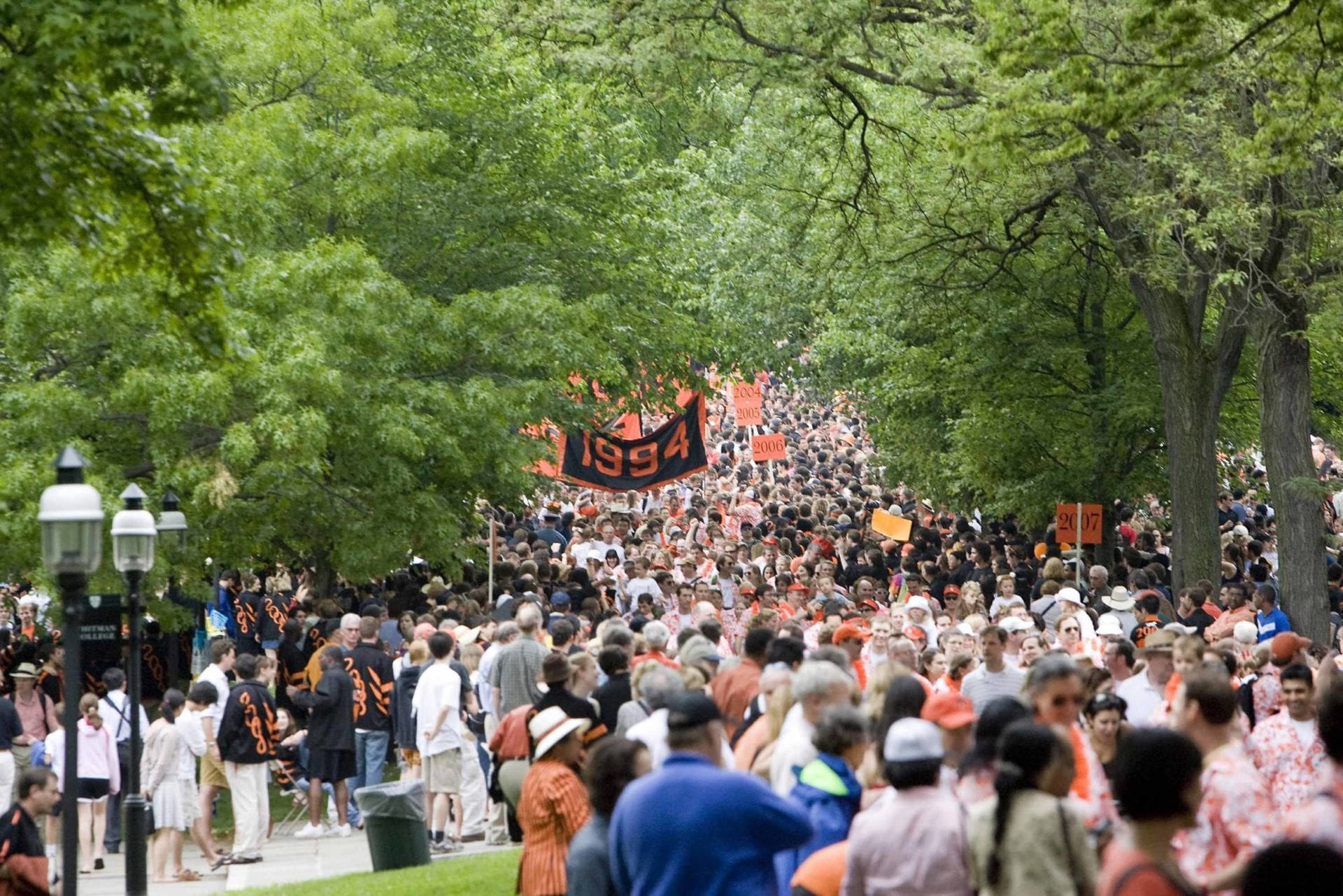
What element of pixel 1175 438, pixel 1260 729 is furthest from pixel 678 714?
pixel 1175 438

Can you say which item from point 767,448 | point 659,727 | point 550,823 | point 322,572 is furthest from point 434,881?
point 767,448

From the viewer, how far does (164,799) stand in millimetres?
14945

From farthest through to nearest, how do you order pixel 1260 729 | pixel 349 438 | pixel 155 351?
pixel 349 438 < pixel 155 351 < pixel 1260 729

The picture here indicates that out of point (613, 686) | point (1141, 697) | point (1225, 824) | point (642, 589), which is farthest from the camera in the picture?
point (642, 589)

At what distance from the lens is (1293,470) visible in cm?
1961

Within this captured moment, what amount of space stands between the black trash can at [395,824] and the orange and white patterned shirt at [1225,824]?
26.9 feet

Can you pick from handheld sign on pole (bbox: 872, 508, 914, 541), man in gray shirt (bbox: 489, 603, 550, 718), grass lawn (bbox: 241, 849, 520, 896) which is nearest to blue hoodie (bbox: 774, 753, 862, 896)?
grass lawn (bbox: 241, 849, 520, 896)

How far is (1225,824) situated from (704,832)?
1.71 meters

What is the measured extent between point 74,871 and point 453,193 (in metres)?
16.0

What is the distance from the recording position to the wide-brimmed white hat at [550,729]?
8.44 metres

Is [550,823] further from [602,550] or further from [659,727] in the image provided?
[602,550]

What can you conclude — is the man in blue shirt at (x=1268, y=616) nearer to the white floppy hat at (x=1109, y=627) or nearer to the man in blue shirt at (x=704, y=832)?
the white floppy hat at (x=1109, y=627)

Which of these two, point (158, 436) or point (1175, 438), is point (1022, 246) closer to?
point (1175, 438)

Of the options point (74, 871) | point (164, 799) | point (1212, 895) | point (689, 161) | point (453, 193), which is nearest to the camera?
point (1212, 895)
